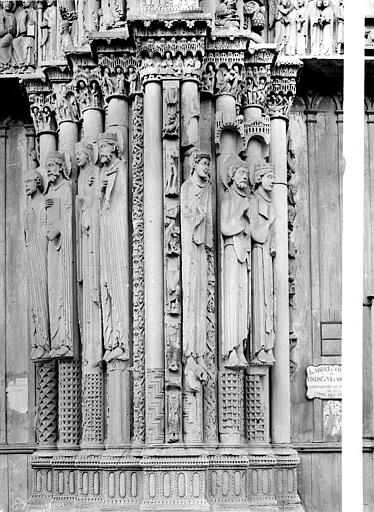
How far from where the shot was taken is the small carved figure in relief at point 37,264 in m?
12.6

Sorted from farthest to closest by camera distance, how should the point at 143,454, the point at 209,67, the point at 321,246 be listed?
the point at 321,246, the point at 209,67, the point at 143,454

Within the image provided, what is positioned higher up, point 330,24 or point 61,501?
point 330,24

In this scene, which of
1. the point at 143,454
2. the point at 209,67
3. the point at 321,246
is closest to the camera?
the point at 143,454

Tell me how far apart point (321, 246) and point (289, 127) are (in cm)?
135

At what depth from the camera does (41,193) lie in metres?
12.9

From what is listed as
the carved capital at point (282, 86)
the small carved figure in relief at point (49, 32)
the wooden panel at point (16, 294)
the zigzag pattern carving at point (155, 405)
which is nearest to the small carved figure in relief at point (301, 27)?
the carved capital at point (282, 86)

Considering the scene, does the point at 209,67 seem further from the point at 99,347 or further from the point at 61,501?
the point at 61,501

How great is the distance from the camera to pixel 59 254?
12.6 meters

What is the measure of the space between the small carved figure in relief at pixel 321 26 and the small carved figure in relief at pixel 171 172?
2.21m

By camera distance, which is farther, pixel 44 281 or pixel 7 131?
pixel 7 131

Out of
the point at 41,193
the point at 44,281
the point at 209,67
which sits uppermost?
the point at 209,67

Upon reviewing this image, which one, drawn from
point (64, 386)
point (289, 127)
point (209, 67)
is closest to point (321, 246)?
point (289, 127)

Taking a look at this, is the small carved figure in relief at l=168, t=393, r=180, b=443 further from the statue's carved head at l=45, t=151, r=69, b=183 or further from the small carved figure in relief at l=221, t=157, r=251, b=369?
the statue's carved head at l=45, t=151, r=69, b=183

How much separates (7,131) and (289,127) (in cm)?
311
